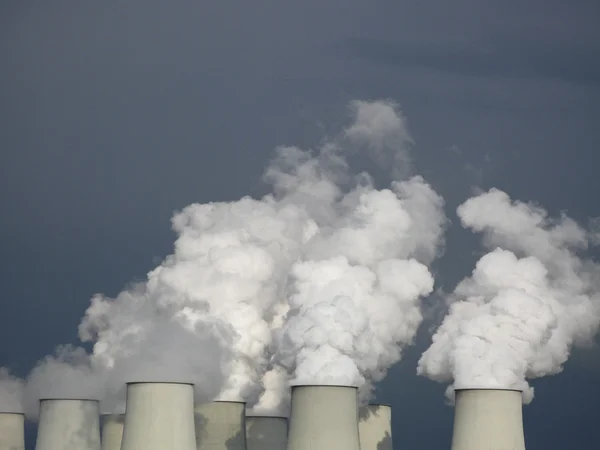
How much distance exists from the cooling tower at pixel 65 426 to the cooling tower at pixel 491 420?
30.1ft

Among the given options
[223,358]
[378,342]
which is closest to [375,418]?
[378,342]

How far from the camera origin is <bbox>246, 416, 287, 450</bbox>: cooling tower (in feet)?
108

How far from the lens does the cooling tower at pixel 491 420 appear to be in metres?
26.3

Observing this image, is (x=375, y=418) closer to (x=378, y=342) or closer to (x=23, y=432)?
(x=378, y=342)

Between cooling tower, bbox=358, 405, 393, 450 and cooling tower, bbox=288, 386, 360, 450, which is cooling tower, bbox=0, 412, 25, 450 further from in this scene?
cooling tower, bbox=288, 386, 360, 450

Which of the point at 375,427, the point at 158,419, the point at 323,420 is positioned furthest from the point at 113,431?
the point at 323,420

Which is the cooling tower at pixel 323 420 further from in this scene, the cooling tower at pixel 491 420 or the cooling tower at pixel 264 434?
the cooling tower at pixel 264 434

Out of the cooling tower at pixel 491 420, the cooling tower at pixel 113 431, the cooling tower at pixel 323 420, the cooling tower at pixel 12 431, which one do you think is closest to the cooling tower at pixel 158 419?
the cooling tower at pixel 323 420

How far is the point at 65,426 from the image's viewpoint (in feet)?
98.6

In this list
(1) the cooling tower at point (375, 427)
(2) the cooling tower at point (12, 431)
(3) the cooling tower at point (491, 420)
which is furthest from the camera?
(1) the cooling tower at point (375, 427)

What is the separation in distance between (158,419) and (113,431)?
661 centimetres

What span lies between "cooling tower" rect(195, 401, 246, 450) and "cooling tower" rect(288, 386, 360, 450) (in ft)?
12.8

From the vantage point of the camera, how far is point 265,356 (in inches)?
1441

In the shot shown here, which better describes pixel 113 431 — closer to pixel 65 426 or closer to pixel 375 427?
pixel 65 426
